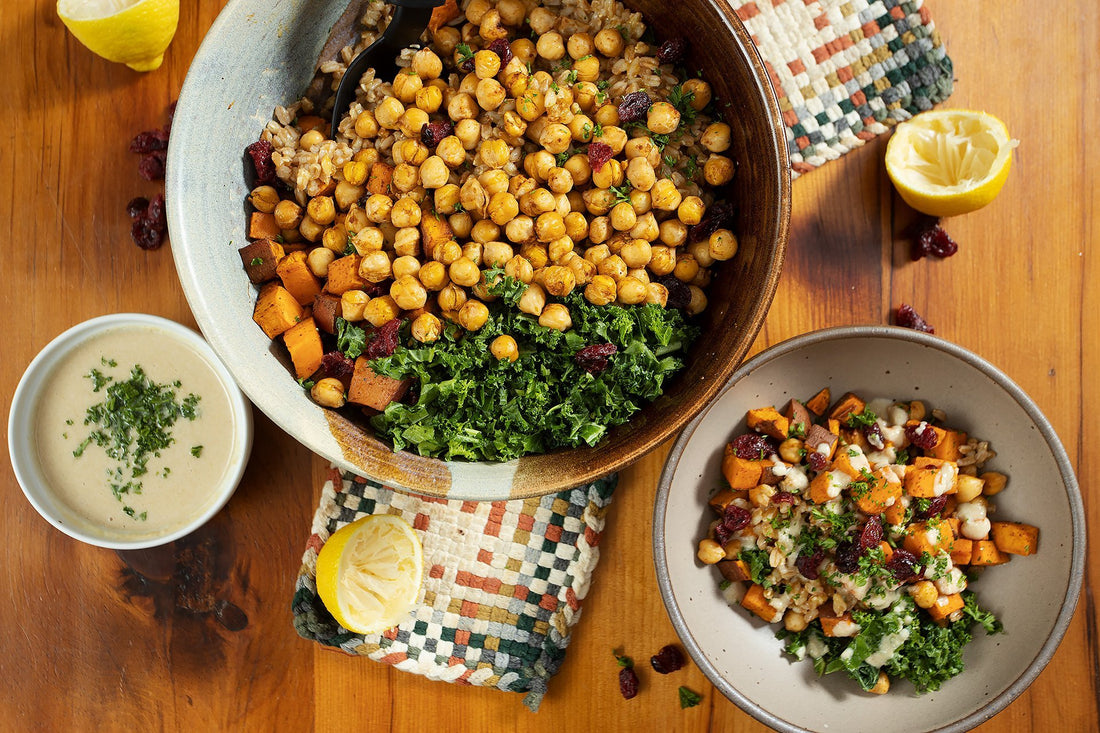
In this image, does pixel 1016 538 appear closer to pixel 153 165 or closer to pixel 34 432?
pixel 153 165

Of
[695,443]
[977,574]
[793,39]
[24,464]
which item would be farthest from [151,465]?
[977,574]

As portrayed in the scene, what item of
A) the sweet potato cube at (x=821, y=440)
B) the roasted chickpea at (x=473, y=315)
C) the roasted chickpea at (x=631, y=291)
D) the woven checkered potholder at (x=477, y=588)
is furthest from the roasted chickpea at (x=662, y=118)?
the woven checkered potholder at (x=477, y=588)

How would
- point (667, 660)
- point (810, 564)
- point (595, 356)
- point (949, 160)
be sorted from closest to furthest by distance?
point (595, 356) → point (810, 564) → point (949, 160) → point (667, 660)

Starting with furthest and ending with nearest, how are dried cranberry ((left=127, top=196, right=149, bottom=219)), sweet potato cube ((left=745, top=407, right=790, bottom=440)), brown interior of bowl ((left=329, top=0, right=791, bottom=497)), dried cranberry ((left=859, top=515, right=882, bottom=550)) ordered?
1. dried cranberry ((left=127, top=196, right=149, bottom=219))
2. sweet potato cube ((left=745, top=407, right=790, bottom=440))
3. dried cranberry ((left=859, top=515, right=882, bottom=550))
4. brown interior of bowl ((left=329, top=0, right=791, bottom=497))

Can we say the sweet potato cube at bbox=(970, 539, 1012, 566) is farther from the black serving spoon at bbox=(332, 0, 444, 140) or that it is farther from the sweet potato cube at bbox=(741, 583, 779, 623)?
the black serving spoon at bbox=(332, 0, 444, 140)

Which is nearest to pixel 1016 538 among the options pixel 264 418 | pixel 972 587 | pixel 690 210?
pixel 972 587

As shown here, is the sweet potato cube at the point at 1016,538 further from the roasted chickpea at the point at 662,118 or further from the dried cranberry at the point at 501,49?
the dried cranberry at the point at 501,49

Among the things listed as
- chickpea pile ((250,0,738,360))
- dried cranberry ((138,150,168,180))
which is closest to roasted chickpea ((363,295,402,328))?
chickpea pile ((250,0,738,360))
